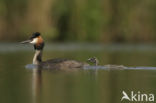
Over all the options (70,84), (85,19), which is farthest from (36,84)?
(85,19)

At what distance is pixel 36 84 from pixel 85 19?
20.1 m

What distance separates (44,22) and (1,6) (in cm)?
257

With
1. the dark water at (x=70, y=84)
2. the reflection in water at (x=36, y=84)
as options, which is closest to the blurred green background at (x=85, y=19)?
the dark water at (x=70, y=84)

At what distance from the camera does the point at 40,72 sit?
17.5m

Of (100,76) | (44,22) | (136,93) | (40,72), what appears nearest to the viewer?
(136,93)

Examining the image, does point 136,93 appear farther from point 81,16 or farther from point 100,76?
point 81,16

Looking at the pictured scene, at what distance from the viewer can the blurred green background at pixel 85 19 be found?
33594 mm

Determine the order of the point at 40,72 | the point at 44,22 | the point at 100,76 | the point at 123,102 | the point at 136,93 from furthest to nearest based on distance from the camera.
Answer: the point at 44,22 < the point at 40,72 < the point at 100,76 < the point at 136,93 < the point at 123,102

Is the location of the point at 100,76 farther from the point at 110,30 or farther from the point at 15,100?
the point at 110,30

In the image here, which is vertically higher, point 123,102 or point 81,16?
point 81,16

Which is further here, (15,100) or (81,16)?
(81,16)

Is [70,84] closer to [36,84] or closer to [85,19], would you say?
[36,84]

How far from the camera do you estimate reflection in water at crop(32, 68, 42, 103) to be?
12.3 m

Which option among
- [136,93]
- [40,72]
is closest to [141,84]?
[136,93]
